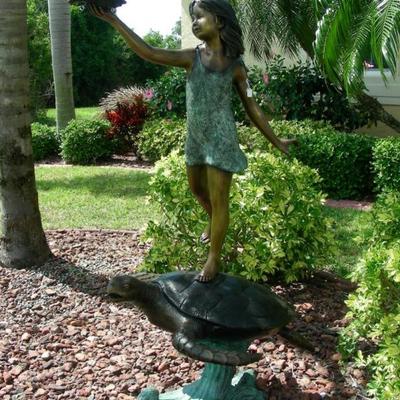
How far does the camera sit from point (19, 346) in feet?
14.0

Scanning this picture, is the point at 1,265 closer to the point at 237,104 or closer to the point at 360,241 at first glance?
the point at 360,241

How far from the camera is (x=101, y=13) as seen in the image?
111 inches

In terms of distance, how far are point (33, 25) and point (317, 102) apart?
45.3 feet

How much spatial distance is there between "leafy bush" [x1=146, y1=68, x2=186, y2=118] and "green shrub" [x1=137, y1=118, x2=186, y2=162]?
485 millimetres

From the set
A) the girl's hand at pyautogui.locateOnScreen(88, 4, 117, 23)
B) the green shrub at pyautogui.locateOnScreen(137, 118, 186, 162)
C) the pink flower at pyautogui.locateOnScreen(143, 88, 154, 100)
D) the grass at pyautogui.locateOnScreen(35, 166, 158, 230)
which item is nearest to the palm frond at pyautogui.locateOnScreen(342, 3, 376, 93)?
the grass at pyautogui.locateOnScreen(35, 166, 158, 230)

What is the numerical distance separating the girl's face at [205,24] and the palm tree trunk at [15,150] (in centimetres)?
305

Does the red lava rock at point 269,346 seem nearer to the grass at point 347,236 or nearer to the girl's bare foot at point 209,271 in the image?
the grass at point 347,236

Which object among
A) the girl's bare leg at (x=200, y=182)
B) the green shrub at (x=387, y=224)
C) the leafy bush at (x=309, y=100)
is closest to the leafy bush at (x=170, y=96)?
the leafy bush at (x=309, y=100)

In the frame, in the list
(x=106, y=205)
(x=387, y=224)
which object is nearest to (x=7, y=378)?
(x=387, y=224)

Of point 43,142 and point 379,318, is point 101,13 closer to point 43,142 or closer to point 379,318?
point 379,318

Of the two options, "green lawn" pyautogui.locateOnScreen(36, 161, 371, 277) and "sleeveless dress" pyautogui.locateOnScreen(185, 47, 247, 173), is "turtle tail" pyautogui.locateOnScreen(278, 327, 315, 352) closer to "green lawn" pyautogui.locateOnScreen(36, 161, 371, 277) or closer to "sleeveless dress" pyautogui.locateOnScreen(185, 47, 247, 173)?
"sleeveless dress" pyautogui.locateOnScreen(185, 47, 247, 173)

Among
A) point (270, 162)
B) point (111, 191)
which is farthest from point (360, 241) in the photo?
point (111, 191)

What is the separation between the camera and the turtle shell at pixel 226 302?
2.99 metres

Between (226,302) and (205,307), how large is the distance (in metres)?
0.12
